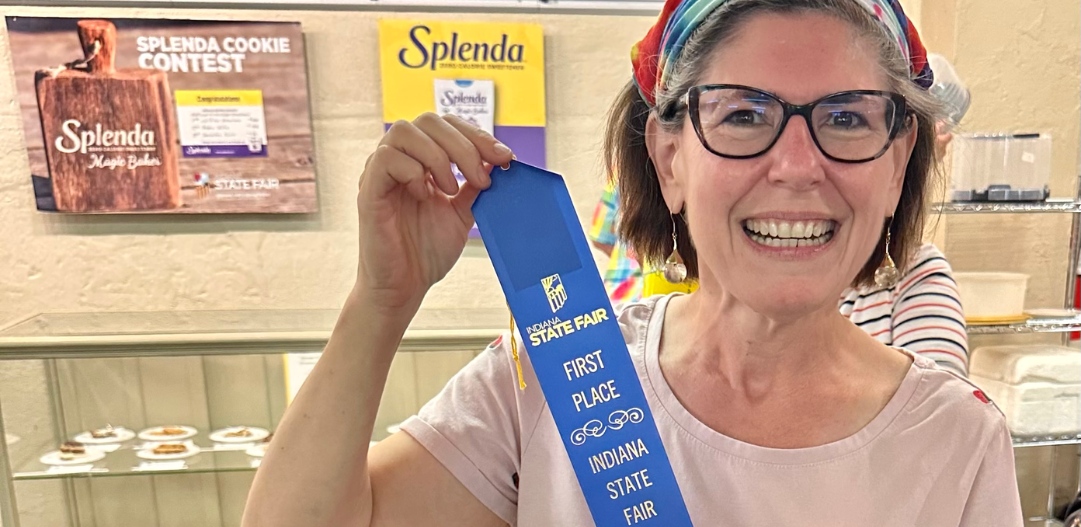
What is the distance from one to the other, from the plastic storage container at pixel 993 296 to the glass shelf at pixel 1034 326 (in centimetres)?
3

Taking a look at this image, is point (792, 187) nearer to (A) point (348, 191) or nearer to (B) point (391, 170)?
→ (B) point (391, 170)

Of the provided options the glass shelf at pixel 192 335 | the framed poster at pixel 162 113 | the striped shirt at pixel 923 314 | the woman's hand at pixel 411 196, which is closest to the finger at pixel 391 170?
the woman's hand at pixel 411 196

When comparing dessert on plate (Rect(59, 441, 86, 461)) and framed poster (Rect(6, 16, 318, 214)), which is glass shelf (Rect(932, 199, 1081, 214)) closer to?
framed poster (Rect(6, 16, 318, 214))

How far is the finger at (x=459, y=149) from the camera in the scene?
81cm

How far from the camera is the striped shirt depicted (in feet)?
4.90

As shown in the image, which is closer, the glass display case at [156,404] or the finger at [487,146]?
the finger at [487,146]

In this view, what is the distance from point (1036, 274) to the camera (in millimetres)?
2506

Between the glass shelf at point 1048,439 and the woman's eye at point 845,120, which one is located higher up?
the woman's eye at point 845,120

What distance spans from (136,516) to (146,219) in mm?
1210

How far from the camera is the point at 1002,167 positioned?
88.5 inches

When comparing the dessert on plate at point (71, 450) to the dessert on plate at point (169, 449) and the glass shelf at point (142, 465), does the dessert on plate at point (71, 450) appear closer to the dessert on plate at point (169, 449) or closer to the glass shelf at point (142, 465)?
the glass shelf at point (142, 465)

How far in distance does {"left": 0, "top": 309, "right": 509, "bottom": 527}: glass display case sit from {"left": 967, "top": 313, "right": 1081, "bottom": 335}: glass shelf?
1742mm

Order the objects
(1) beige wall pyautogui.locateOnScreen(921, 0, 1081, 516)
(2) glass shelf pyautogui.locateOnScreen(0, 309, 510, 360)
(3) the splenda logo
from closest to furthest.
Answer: (2) glass shelf pyautogui.locateOnScreen(0, 309, 510, 360), (1) beige wall pyautogui.locateOnScreen(921, 0, 1081, 516), (3) the splenda logo

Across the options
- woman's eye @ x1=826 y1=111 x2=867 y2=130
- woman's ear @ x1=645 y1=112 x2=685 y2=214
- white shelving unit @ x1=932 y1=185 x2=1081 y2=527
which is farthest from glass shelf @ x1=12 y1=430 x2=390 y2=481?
white shelving unit @ x1=932 y1=185 x2=1081 y2=527
